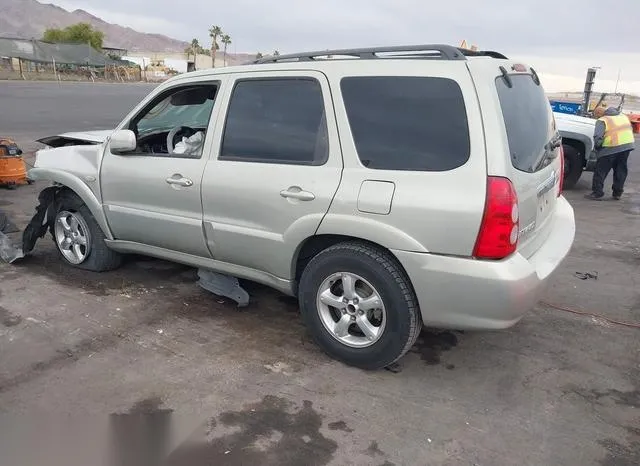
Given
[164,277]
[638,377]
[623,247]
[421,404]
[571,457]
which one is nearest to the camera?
[571,457]

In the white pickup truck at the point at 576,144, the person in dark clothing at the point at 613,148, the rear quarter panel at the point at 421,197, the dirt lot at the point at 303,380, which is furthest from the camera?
the white pickup truck at the point at 576,144

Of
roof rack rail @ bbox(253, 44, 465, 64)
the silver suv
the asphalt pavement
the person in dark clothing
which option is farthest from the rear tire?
the asphalt pavement

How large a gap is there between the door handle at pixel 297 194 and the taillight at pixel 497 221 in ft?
3.39

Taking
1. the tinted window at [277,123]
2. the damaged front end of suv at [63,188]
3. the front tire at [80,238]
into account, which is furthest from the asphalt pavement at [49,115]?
the tinted window at [277,123]

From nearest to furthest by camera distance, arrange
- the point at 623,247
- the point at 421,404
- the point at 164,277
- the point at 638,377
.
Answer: the point at 421,404, the point at 638,377, the point at 164,277, the point at 623,247

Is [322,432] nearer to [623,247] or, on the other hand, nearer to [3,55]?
[623,247]

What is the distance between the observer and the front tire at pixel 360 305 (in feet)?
10.7

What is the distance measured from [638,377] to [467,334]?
1093 millimetres

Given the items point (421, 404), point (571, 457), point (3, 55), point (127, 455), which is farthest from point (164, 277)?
point (3, 55)

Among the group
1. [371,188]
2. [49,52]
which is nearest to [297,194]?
[371,188]

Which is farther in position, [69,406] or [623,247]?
[623,247]

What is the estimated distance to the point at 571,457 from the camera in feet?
9.18

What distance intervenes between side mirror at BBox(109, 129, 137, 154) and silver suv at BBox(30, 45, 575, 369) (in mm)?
17

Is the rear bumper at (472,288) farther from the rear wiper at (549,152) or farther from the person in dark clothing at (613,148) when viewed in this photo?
the person in dark clothing at (613,148)
